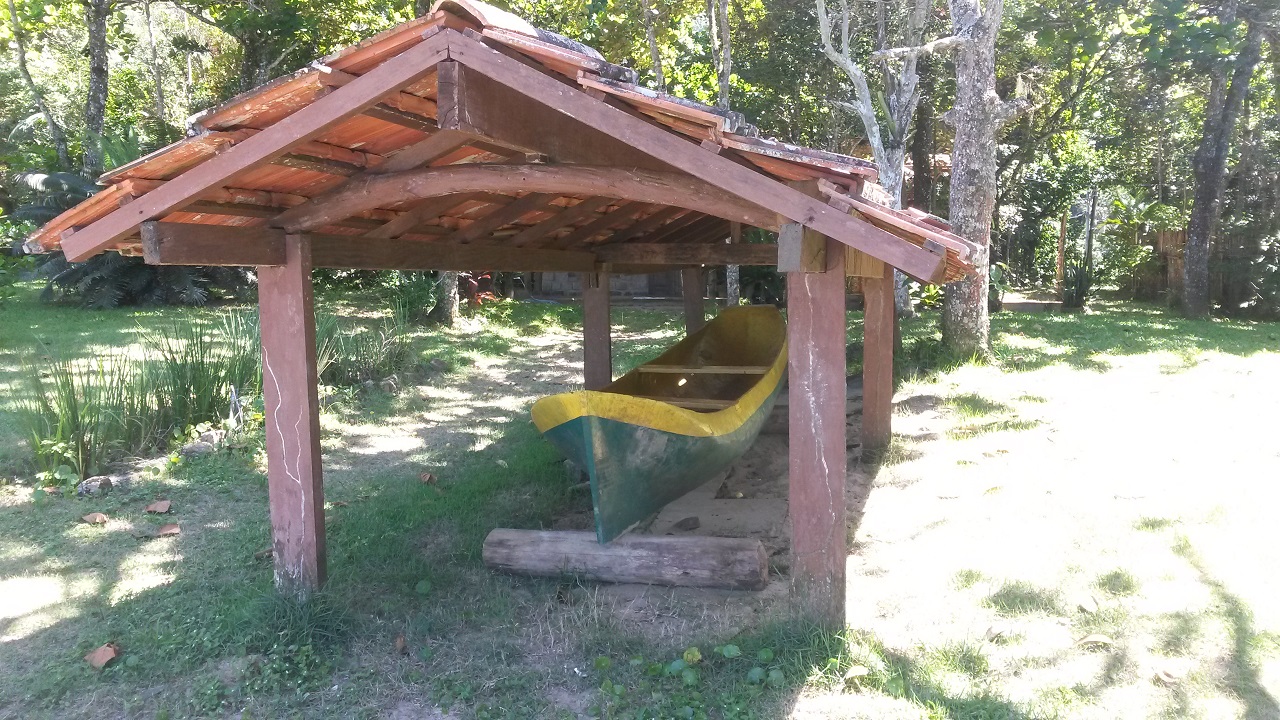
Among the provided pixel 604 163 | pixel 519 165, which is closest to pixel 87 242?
pixel 519 165

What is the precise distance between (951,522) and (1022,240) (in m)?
19.3

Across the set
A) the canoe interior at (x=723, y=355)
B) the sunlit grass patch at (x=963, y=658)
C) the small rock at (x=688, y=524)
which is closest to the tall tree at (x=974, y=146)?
the canoe interior at (x=723, y=355)

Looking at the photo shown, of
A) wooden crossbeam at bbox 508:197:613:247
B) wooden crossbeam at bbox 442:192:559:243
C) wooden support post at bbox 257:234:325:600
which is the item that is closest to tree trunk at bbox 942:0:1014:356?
wooden crossbeam at bbox 508:197:613:247

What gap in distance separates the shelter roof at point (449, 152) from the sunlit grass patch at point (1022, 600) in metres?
1.84

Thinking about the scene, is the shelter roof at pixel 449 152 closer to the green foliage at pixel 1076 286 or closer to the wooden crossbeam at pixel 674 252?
the wooden crossbeam at pixel 674 252

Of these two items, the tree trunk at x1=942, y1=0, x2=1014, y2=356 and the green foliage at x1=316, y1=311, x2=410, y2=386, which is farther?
the tree trunk at x1=942, y1=0, x2=1014, y2=356

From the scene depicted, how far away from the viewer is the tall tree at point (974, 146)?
10.3m

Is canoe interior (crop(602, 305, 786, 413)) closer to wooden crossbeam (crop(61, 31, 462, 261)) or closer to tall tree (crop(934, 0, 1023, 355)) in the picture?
tall tree (crop(934, 0, 1023, 355))

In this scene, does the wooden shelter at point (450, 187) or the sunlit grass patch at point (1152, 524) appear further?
the sunlit grass patch at point (1152, 524)

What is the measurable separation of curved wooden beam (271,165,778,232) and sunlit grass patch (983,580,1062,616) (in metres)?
2.37

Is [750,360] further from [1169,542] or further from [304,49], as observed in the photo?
[304,49]

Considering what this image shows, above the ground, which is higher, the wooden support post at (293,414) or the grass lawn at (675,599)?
the wooden support post at (293,414)

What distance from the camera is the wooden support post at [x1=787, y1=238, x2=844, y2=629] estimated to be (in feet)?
12.5

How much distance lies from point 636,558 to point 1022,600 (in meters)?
2.10
